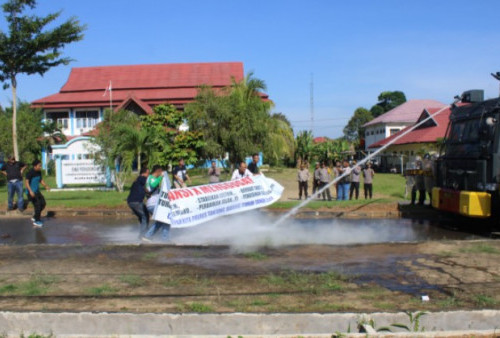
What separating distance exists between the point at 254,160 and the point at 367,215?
414 cm

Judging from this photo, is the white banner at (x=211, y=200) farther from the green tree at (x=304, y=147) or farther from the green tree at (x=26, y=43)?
the green tree at (x=304, y=147)

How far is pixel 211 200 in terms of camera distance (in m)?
11.2

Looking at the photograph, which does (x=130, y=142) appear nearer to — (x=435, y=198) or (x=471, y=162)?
(x=435, y=198)

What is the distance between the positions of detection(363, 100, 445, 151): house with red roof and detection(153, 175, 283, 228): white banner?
45764 millimetres

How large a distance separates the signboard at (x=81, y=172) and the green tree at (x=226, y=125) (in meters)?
4.63

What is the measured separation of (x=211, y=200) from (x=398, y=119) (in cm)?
5170

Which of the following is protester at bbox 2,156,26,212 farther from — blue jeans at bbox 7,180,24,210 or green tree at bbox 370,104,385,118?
green tree at bbox 370,104,385,118

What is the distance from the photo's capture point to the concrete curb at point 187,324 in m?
4.88

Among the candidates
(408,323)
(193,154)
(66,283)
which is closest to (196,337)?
(408,323)

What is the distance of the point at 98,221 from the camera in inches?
560

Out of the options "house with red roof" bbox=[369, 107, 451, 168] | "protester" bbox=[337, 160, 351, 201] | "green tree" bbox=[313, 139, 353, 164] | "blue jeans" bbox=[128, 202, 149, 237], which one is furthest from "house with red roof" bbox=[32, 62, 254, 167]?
"blue jeans" bbox=[128, 202, 149, 237]

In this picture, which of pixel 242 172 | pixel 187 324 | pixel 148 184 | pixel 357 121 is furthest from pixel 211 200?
pixel 357 121

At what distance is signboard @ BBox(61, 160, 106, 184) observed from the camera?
22.3 metres

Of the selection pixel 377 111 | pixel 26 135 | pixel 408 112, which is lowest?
pixel 26 135
